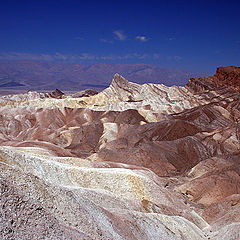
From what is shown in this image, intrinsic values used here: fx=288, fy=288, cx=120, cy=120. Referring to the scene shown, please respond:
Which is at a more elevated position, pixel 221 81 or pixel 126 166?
pixel 221 81

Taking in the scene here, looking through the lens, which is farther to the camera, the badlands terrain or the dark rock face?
the dark rock face

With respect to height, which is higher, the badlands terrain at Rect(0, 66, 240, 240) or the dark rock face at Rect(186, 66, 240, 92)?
the dark rock face at Rect(186, 66, 240, 92)

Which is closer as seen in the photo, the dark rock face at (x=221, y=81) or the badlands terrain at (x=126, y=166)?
the badlands terrain at (x=126, y=166)

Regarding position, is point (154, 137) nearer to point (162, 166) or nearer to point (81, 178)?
point (162, 166)

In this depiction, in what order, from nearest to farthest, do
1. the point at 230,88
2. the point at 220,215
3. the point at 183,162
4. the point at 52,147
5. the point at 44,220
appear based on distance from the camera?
1. the point at 44,220
2. the point at 220,215
3. the point at 52,147
4. the point at 183,162
5. the point at 230,88

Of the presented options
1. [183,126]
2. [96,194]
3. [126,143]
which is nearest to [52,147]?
[126,143]

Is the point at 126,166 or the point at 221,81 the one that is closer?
the point at 126,166

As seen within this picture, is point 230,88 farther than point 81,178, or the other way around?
point 230,88

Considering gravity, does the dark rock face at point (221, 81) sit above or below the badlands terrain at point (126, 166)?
above
